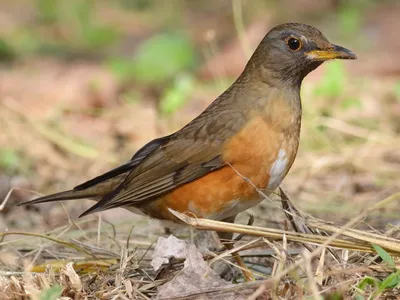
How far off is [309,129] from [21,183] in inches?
93.9

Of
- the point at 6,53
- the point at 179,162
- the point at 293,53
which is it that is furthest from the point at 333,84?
the point at 6,53

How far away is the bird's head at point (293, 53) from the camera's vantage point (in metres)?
4.45

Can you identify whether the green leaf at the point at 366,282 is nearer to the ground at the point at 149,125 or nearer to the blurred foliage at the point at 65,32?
the ground at the point at 149,125

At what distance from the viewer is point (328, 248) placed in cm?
379

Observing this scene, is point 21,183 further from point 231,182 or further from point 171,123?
point 231,182

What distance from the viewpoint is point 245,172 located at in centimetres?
424

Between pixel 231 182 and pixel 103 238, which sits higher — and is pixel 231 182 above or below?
above

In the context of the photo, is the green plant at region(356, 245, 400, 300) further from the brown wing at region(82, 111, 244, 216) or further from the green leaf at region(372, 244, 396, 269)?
the brown wing at region(82, 111, 244, 216)

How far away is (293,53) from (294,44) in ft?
0.15

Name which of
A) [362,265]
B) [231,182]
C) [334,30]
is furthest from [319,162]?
[334,30]

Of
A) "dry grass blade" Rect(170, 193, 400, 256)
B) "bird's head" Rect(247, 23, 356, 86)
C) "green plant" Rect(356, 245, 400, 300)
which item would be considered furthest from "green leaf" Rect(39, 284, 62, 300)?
"bird's head" Rect(247, 23, 356, 86)

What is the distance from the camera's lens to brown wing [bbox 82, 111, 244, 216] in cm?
442

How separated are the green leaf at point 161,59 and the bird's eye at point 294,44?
4797 mm

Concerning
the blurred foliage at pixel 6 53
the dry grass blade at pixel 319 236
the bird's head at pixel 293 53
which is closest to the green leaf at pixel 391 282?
the dry grass blade at pixel 319 236
